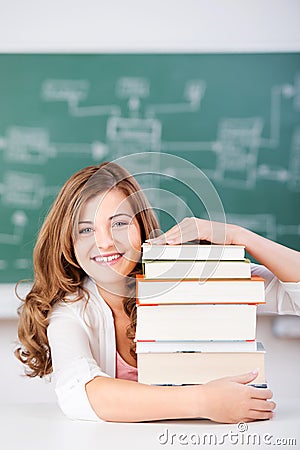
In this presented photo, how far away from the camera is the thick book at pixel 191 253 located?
1.14m

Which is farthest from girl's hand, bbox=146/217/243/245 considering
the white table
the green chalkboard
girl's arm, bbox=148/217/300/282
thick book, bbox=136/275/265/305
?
the green chalkboard

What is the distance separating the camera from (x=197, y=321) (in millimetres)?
1147

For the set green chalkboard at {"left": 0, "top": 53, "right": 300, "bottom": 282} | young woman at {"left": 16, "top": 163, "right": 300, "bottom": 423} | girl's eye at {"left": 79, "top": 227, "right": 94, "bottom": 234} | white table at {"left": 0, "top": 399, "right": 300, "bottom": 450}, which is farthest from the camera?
green chalkboard at {"left": 0, "top": 53, "right": 300, "bottom": 282}

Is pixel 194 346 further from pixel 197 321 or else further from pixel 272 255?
pixel 272 255

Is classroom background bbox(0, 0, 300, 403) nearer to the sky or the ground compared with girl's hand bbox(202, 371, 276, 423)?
nearer to the sky

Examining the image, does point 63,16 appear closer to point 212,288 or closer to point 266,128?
point 266,128

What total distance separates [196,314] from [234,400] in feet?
0.53

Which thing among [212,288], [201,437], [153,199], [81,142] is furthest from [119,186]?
[81,142]

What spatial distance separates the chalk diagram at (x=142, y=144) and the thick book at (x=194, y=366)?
174 centimetres

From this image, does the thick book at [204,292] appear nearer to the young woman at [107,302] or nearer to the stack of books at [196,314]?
the stack of books at [196,314]

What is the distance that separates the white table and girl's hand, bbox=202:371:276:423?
17 mm

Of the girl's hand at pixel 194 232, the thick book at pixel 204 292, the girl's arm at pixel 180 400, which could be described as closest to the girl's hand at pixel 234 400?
the girl's arm at pixel 180 400

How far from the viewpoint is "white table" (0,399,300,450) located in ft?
3.43

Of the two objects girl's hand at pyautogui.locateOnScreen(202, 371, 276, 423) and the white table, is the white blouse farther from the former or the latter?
girl's hand at pyautogui.locateOnScreen(202, 371, 276, 423)
